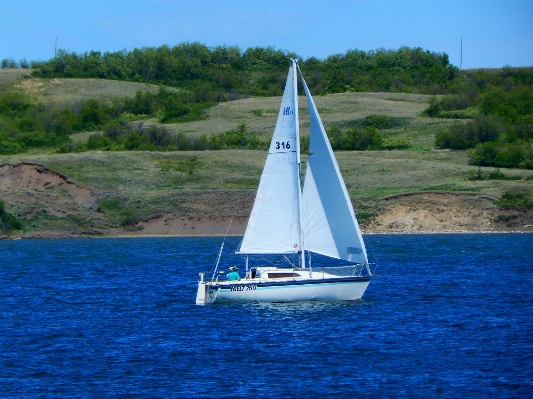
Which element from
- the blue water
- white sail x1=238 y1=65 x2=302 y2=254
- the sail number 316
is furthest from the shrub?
the sail number 316

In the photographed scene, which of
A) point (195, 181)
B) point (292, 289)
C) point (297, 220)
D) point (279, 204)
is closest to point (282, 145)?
point (279, 204)

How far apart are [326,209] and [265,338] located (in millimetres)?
6790

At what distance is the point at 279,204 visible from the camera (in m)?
35.8

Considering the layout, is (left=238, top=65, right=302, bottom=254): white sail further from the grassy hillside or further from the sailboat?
the grassy hillside

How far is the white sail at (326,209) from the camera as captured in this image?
35.3 meters

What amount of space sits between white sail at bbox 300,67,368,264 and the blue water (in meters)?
2.10

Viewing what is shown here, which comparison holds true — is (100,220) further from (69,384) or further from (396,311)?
(69,384)

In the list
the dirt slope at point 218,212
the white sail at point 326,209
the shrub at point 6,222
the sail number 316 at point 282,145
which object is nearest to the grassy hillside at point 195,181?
the dirt slope at point 218,212

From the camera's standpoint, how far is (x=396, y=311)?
3544 centimetres

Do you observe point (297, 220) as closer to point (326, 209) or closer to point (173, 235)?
point (326, 209)

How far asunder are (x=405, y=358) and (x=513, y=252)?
32.0m

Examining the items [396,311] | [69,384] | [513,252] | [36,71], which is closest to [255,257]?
[513,252]

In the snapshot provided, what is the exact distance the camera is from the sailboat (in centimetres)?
3516

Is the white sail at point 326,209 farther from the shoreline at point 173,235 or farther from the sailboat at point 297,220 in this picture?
the shoreline at point 173,235
